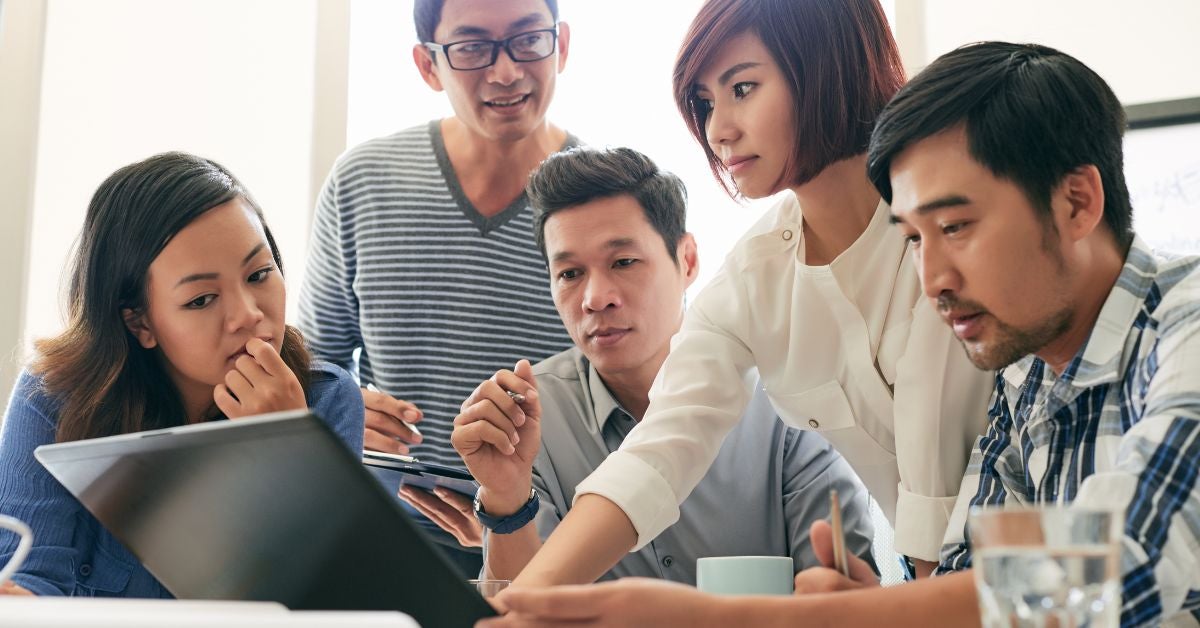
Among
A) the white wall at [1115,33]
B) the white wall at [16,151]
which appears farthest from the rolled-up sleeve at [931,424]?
the white wall at [16,151]

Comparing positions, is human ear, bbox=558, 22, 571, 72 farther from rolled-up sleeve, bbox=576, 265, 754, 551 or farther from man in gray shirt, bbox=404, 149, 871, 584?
rolled-up sleeve, bbox=576, 265, 754, 551

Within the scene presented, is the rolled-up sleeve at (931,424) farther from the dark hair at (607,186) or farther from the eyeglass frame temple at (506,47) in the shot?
the eyeglass frame temple at (506,47)

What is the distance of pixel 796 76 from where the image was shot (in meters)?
1.48

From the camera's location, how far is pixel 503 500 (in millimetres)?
1665

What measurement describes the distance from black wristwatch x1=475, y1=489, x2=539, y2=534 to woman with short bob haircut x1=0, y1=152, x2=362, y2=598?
232 mm

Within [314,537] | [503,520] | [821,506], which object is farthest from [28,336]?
[314,537]

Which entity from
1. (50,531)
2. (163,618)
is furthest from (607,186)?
(163,618)

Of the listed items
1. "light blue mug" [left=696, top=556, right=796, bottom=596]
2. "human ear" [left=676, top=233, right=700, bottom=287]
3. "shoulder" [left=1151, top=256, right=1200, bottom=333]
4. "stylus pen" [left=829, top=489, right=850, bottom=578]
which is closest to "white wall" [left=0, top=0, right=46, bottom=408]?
"human ear" [left=676, top=233, right=700, bottom=287]

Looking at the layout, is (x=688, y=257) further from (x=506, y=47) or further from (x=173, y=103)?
(x=173, y=103)

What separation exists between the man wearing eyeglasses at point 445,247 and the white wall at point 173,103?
0.60 m

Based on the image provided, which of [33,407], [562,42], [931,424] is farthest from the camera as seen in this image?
[562,42]

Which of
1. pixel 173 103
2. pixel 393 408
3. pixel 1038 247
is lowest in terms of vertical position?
pixel 393 408

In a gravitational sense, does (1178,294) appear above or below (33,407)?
above

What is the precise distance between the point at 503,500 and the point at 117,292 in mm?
657
